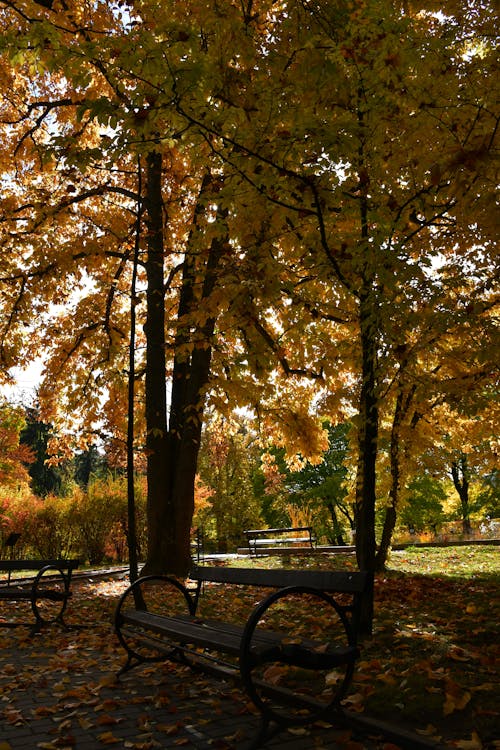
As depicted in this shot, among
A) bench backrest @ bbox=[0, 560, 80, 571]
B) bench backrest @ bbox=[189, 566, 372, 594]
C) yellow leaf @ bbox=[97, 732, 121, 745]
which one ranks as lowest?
yellow leaf @ bbox=[97, 732, 121, 745]

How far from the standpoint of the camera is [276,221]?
578cm

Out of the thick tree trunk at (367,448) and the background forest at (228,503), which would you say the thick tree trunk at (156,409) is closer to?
the background forest at (228,503)

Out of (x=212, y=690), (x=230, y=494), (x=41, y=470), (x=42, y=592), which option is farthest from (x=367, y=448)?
(x=41, y=470)

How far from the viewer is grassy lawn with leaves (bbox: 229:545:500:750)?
11.0 feet

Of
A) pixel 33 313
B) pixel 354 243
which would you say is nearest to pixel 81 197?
pixel 33 313

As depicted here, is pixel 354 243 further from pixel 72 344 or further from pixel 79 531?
pixel 79 531

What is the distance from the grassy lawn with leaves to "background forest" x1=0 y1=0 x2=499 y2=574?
905mm

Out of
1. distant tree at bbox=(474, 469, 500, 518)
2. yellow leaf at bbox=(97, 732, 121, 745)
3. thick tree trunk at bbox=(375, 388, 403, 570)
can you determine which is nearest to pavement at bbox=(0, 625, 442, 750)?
yellow leaf at bbox=(97, 732, 121, 745)

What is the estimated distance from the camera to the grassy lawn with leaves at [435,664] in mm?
3350

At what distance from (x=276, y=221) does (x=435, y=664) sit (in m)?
3.83

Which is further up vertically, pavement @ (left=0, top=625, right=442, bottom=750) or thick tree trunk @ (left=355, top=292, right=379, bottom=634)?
thick tree trunk @ (left=355, top=292, right=379, bottom=634)

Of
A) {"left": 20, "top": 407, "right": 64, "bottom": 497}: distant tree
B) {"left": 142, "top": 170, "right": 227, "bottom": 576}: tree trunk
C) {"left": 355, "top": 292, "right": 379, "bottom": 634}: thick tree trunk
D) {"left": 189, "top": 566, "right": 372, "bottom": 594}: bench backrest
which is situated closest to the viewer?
{"left": 189, "top": 566, "right": 372, "bottom": 594}: bench backrest

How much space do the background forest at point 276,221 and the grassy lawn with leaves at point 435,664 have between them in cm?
91

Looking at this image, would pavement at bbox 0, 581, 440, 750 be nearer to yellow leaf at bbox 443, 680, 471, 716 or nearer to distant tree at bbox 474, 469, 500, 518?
yellow leaf at bbox 443, 680, 471, 716
